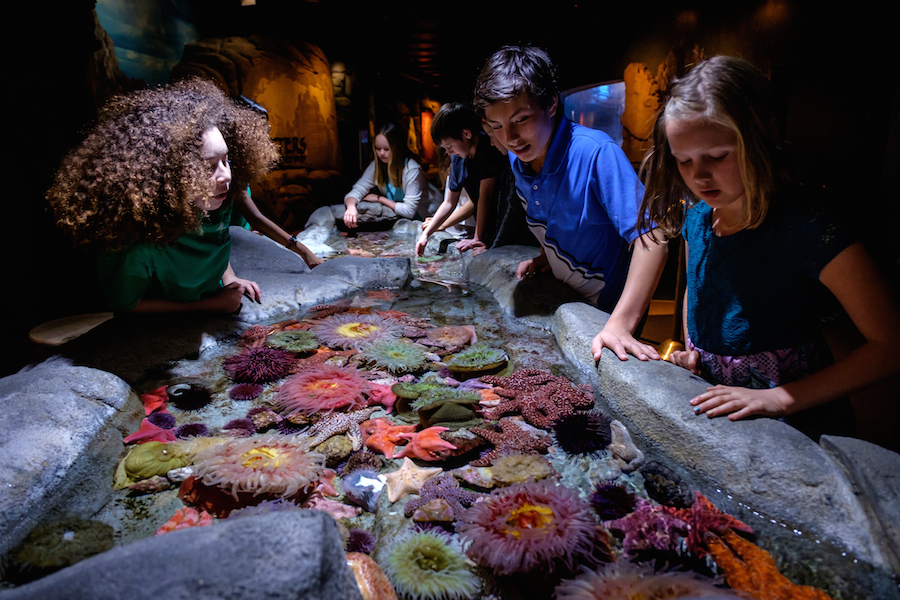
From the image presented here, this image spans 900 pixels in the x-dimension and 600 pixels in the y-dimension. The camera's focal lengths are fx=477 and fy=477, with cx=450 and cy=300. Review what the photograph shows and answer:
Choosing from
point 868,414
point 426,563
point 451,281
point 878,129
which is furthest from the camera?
point 451,281

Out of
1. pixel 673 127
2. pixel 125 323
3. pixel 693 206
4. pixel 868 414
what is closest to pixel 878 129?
pixel 693 206

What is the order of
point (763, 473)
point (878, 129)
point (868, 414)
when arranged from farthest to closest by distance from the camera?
point (868, 414), point (878, 129), point (763, 473)

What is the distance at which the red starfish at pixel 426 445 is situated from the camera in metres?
1.78

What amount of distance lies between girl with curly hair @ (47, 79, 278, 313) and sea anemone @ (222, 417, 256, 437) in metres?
1.17

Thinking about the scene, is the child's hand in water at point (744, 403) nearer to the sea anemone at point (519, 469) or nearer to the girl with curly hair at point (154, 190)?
the sea anemone at point (519, 469)

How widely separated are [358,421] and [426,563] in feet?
2.89

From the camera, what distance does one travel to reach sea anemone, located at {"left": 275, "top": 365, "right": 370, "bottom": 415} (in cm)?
220

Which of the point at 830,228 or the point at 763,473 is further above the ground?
the point at 830,228

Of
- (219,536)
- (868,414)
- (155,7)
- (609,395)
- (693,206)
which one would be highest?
(155,7)

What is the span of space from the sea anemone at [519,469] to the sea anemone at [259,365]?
1.38 m

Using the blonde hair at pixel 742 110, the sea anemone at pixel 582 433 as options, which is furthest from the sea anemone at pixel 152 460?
the blonde hair at pixel 742 110

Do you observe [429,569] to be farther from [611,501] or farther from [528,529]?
[611,501]

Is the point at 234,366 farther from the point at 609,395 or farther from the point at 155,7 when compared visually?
the point at 155,7

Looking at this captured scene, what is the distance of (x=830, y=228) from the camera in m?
1.54
